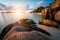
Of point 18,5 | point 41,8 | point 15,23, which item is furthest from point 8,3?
point 41,8

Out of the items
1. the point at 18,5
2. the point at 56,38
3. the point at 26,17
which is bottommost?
the point at 56,38

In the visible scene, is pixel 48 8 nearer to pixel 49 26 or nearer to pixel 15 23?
pixel 49 26

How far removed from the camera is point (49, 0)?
2318 mm

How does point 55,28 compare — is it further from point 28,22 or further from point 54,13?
point 28,22

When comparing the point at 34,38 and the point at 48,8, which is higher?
the point at 48,8

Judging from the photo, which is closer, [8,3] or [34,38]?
[34,38]

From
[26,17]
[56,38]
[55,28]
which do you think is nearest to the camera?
[56,38]

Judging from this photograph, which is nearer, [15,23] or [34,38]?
[34,38]

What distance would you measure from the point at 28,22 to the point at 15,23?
0.63ft

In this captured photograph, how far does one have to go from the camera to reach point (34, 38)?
1644 millimetres

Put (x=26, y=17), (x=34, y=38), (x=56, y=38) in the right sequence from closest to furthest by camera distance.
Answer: (x=34, y=38) < (x=56, y=38) < (x=26, y=17)

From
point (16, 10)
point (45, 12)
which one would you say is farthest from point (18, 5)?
point (45, 12)

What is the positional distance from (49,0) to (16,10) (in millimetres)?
521

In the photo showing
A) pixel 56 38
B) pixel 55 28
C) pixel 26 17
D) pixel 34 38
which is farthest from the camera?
pixel 26 17
